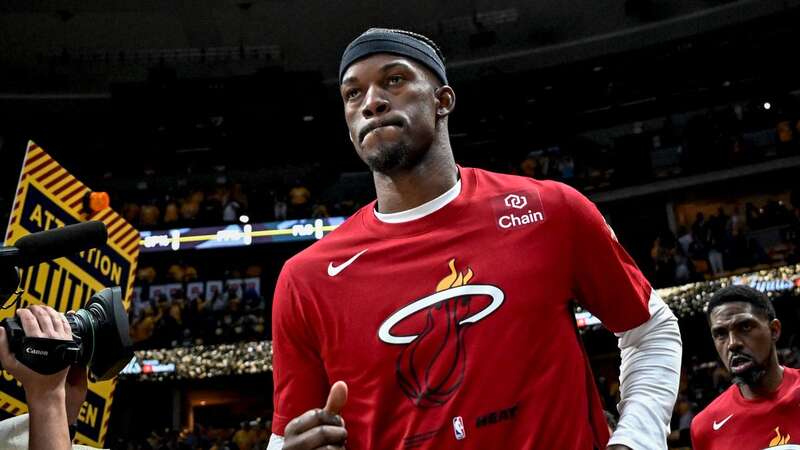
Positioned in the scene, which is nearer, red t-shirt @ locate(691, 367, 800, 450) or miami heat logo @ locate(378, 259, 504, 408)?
miami heat logo @ locate(378, 259, 504, 408)

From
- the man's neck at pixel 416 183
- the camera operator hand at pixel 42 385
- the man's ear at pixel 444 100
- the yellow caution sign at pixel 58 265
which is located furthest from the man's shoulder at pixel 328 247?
the yellow caution sign at pixel 58 265

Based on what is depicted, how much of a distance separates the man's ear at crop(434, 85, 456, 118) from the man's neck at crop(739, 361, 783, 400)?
319 centimetres

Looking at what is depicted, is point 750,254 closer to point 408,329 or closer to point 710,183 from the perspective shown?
point 710,183

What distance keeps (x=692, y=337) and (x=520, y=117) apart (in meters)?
6.70

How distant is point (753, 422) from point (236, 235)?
1619cm

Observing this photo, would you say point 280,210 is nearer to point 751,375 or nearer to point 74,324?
point 751,375

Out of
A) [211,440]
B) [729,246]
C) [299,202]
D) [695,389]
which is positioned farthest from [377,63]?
[299,202]

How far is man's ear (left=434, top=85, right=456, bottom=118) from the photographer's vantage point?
101 inches

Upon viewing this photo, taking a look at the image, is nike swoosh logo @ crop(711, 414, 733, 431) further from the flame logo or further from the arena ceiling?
the arena ceiling

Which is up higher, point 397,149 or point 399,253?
point 397,149

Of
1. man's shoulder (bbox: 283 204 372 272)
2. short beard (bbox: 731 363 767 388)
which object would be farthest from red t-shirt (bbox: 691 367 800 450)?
man's shoulder (bbox: 283 204 372 272)

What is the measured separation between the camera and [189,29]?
22781mm

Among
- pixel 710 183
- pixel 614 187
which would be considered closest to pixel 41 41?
pixel 614 187

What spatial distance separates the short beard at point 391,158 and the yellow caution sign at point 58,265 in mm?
1909
